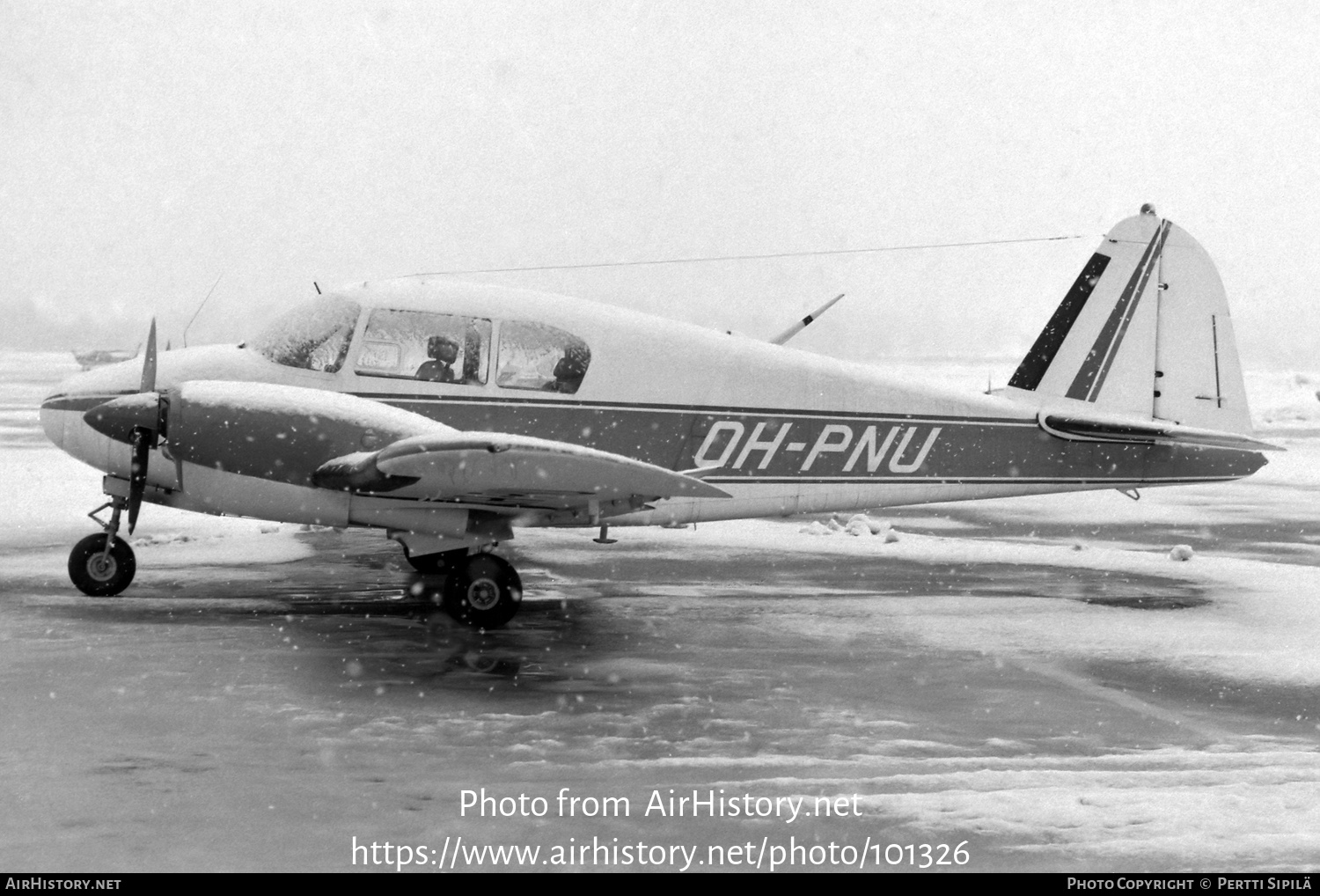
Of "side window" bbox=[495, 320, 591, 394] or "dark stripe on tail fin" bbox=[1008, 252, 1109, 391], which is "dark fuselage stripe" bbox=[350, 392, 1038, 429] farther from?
"dark stripe on tail fin" bbox=[1008, 252, 1109, 391]

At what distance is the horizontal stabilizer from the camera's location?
1184 centimetres

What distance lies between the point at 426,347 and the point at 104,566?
3.02 meters

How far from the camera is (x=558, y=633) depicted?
941 cm

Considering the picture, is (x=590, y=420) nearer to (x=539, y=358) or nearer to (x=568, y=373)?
(x=568, y=373)

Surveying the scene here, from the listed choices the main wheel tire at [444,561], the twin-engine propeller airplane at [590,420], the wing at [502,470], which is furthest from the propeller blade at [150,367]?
the main wheel tire at [444,561]

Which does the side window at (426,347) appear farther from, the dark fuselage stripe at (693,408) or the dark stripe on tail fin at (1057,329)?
the dark stripe on tail fin at (1057,329)

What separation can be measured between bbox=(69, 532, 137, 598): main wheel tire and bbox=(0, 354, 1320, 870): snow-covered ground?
188 mm

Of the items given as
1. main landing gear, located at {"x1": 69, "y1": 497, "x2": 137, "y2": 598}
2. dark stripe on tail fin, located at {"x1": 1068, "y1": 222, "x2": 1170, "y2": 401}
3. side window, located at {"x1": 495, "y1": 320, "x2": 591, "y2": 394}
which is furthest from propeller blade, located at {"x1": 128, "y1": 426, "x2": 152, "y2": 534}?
dark stripe on tail fin, located at {"x1": 1068, "y1": 222, "x2": 1170, "y2": 401}

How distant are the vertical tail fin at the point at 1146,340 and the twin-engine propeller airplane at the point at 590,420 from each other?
0.08ft

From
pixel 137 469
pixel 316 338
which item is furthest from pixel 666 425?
pixel 137 469

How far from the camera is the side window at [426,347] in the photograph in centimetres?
1022

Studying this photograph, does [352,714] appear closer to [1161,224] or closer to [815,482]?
[815,482]

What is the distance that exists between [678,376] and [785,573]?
2852 millimetres
